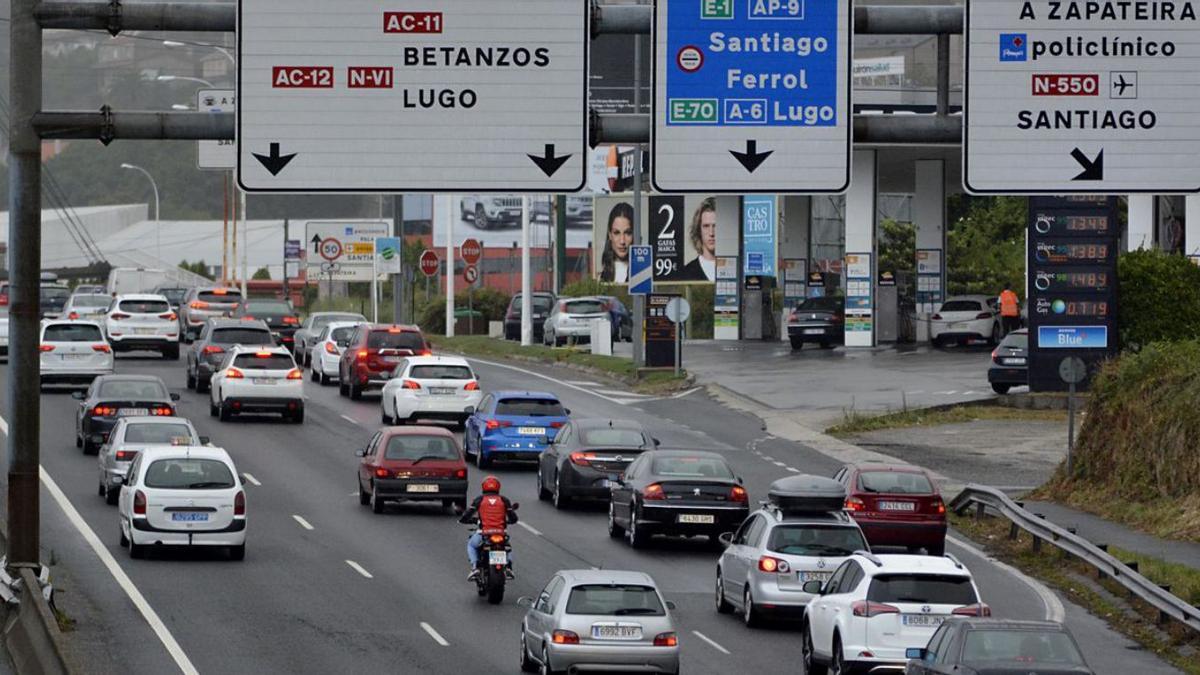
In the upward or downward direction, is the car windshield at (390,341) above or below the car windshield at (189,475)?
above

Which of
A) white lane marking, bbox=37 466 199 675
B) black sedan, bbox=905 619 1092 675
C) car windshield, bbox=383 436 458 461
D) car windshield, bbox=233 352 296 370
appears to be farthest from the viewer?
car windshield, bbox=233 352 296 370

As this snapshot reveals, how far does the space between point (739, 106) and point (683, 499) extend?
16.3m

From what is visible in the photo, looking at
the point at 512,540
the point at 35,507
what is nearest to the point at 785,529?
the point at 512,540

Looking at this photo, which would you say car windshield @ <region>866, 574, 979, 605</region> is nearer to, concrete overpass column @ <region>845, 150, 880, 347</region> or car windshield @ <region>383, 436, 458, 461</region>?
car windshield @ <region>383, 436, 458, 461</region>

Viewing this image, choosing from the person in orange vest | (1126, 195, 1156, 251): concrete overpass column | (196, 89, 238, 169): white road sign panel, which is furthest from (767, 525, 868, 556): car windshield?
the person in orange vest

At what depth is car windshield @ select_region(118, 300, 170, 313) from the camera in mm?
60469

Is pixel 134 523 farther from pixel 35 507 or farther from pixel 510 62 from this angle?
pixel 510 62

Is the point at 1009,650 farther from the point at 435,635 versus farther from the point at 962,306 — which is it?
the point at 962,306

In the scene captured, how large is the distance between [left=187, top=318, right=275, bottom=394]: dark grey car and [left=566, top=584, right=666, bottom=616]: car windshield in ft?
98.0

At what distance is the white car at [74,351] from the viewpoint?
50719 millimetres

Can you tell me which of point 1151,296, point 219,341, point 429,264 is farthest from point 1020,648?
point 429,264

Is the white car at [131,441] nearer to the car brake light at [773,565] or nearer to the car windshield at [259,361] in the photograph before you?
the car windshield at [259,361]

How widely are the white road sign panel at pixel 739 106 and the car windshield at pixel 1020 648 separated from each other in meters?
4.36

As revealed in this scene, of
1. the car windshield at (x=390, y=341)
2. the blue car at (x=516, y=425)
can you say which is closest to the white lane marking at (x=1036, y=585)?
the blue car at (x=516, y=425)
